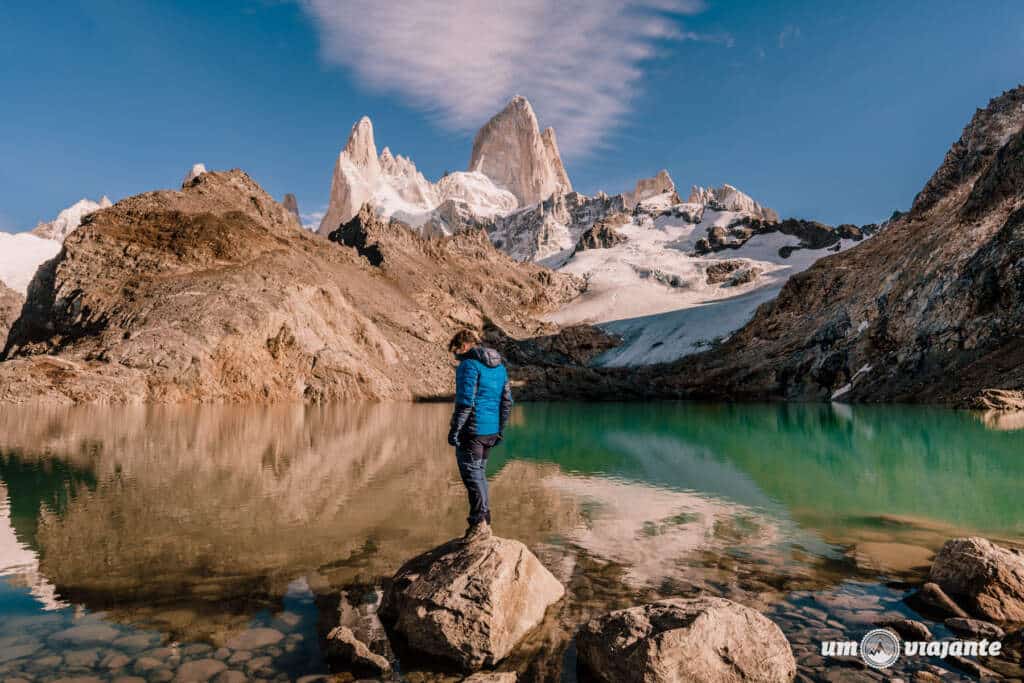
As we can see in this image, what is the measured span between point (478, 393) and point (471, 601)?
2.60 metres

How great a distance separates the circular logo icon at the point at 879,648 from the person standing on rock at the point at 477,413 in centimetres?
399

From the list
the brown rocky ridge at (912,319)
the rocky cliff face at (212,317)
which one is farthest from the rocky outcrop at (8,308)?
the brown rocky ridge at (912,319)

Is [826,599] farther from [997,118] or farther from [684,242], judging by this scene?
[684,242]

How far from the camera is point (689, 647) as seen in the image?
17.0 ft

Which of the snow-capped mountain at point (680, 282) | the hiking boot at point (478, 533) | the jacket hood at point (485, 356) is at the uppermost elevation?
the snow-capped mountain at point (680, 282)

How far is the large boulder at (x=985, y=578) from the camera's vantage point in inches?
260

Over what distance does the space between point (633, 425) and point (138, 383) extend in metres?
33.5

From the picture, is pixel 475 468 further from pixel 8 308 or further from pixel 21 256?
pixel 21 256

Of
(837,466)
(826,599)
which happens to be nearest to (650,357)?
(837,466)

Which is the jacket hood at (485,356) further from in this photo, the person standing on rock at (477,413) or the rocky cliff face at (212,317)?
the rocky cliff face at (212,317)

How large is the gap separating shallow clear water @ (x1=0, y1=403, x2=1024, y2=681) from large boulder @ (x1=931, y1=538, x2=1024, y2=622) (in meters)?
0.62

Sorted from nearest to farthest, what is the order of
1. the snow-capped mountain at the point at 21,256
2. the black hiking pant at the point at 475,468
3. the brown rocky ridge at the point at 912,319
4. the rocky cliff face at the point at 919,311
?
the black hiking pant at the point at 475,468 < the brown rocky ridge at the point at 912,319 < the rocky cliff face at the point at 919,311 < the snow-capped mountain at the point at 21,256

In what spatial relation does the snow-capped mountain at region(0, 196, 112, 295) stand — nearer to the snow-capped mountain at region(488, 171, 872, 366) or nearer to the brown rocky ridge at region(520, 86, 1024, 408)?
the snow-capped mountain at region(488, 171, 872, 366)

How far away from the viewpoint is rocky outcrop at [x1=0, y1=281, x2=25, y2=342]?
100438 mm
